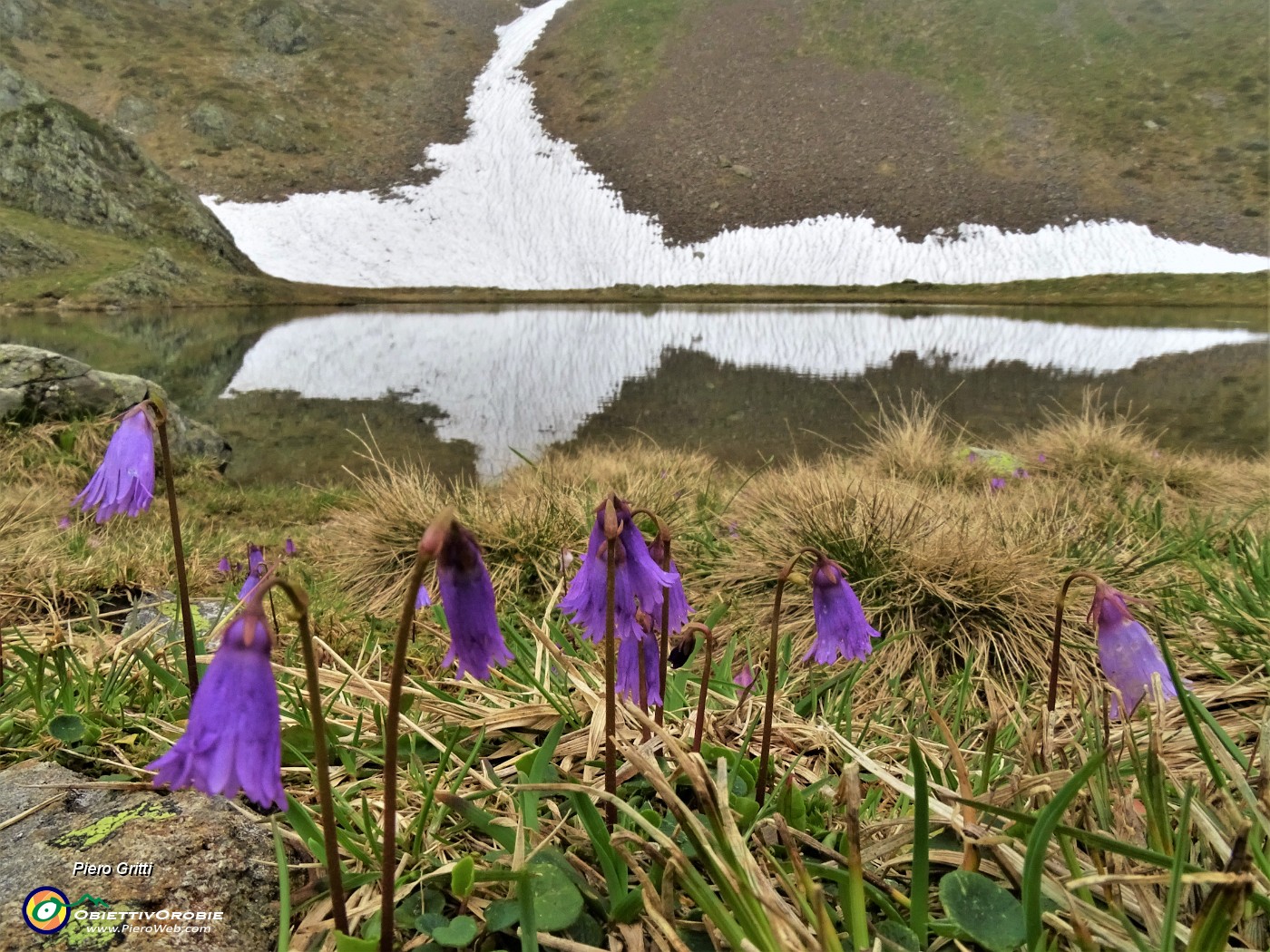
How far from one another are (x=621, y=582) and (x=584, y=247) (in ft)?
143

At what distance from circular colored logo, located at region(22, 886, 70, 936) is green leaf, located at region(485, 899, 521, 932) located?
0.58 m

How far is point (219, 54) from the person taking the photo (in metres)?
50.4

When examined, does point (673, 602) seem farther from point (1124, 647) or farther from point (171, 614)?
point (171, 614)

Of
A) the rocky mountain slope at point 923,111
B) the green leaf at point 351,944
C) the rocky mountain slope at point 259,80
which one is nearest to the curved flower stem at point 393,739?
the green leaf at point 351,944

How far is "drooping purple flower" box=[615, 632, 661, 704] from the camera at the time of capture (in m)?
1.50

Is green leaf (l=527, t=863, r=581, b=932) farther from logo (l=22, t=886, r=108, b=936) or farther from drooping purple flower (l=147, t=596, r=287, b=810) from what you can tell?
logo (l=22, t=886, r=108, b=936)

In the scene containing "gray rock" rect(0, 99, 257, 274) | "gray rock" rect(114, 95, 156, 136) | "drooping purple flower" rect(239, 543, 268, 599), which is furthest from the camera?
"gray rock" rect(114, 95, 156, 136)

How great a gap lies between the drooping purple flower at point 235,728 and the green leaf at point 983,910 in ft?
2.82

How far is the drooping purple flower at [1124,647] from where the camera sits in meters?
1.44

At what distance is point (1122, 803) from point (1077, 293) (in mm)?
43731

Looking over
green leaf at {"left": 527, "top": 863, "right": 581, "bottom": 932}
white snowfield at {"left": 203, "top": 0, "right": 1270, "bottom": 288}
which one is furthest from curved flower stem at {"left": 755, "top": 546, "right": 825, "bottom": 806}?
white snowfield at {"left": 203, "top": 0, "right": 1270, "bottom": 288}

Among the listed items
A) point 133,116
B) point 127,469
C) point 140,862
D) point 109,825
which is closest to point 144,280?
point 133,116

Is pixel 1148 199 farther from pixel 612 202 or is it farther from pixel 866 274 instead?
pixel 612 202

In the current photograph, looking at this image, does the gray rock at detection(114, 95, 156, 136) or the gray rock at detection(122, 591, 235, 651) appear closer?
the gray rock at detection(122, 591, 235, 651)
